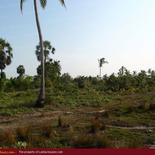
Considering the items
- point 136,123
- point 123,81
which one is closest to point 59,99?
point 136,123

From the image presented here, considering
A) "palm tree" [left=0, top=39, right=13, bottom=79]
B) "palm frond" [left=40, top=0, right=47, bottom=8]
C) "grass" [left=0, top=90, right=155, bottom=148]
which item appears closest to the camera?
"grass" [left=0, top=90, right=155, bottom=148]

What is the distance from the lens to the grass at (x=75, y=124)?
15727 millimetres

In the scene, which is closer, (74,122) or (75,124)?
(75,124)

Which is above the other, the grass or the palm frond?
the palm frond

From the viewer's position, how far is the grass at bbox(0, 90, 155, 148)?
15727mm

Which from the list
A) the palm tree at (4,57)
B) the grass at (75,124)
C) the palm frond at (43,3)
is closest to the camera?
the grass at (75,124)

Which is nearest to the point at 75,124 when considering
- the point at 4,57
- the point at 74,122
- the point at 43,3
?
the point at 74,122

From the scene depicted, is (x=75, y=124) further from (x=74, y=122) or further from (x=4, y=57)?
(x=4, y=57)

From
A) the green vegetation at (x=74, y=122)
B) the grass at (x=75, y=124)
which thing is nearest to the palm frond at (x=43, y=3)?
the green vegetation at (x=74, y=122)

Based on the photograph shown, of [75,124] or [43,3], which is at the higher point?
[43,3]

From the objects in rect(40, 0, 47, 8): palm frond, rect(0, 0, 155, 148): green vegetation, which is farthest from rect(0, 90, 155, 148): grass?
rect(40, 0, 47, 8): palm frond

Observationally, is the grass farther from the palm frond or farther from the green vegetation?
the palm frond

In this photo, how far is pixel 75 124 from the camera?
20.8m

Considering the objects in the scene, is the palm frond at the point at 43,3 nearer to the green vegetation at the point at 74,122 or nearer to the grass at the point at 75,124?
the green vegetation at the point at 74,122
